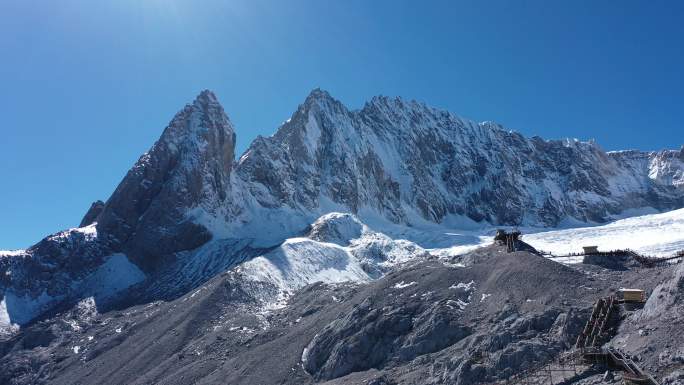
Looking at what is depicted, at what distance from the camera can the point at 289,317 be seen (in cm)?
8156

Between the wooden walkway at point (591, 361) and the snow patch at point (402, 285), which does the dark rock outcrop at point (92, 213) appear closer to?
the snow patch at point (402, 285)

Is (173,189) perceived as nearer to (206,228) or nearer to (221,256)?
(206,228)

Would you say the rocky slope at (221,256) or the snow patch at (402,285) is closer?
the rocky slope at (221,256)

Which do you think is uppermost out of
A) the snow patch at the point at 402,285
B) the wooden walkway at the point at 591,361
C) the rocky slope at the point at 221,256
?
the rocky slope at the point at 221,256

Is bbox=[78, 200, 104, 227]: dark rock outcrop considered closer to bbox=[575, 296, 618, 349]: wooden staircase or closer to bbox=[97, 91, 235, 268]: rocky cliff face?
bbox=[97, 91, 235, 268]: rocky cliff face

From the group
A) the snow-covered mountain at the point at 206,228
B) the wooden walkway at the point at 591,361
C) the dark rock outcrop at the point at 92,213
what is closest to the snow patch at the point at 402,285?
the wooden walkway at the point at 591,361

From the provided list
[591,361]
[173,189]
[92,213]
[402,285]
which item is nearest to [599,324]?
[591,361]

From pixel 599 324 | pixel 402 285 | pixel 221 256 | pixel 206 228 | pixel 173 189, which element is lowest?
pixel 599 324

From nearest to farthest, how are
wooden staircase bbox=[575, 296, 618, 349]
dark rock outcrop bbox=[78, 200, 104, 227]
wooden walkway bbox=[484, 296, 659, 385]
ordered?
wooden walkway bbox=[484, 296, 659, 385] → wooden staircase bbox=[575, 296, 618, 349] → dark rock outcrop bbox=[78, 200, 104, 227]

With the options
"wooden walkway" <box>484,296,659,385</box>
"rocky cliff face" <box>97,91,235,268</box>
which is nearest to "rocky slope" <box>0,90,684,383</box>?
"rocky cliff face" <box>97,91,235,268</box>

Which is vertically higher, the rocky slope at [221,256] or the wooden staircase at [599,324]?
the rocky slope at [221,256]

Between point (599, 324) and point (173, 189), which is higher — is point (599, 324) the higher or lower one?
the lower one

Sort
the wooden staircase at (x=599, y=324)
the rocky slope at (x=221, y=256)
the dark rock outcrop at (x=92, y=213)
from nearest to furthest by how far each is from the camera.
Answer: the wooden staircase at (x=599, y=324) → the rocky slope at (x=221, y=256) → the dark rock outcrop at (x=92, y=213)

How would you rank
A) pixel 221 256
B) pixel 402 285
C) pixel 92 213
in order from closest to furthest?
pixel 402 285, pixel 221 256, pixel 92 213
